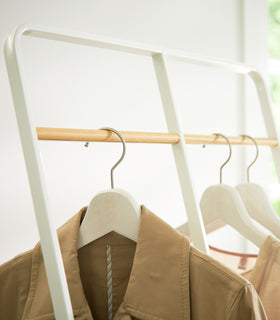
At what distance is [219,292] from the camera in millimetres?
690

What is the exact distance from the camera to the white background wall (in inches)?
45.0

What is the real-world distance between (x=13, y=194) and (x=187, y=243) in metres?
0.58

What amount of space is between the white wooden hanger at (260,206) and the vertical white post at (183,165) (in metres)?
0.29

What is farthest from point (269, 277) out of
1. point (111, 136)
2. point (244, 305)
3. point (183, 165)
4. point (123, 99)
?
point (123, 99)

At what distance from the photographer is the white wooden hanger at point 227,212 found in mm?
988

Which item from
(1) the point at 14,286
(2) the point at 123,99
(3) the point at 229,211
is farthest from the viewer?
(2) the point at 123,99

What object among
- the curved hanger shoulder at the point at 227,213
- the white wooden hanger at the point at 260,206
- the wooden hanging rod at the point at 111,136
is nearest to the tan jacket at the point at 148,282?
the wooden hanging rod at the point at 111,136

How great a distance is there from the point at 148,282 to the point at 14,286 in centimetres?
25

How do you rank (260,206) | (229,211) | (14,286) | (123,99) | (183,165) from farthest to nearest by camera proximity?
(123,99) < (260,206) < (229,211) < (183,165) < (14,286)

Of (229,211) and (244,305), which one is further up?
(229,211)

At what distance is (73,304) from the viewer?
73cm

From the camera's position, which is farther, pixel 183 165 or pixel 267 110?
pixel 267 110

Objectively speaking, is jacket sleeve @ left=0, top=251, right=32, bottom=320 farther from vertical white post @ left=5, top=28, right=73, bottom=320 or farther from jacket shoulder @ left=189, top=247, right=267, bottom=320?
jacket shoulder @ left=189, top=247, right=267, bottom=320

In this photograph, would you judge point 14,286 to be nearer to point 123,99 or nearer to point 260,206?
point 260,206
